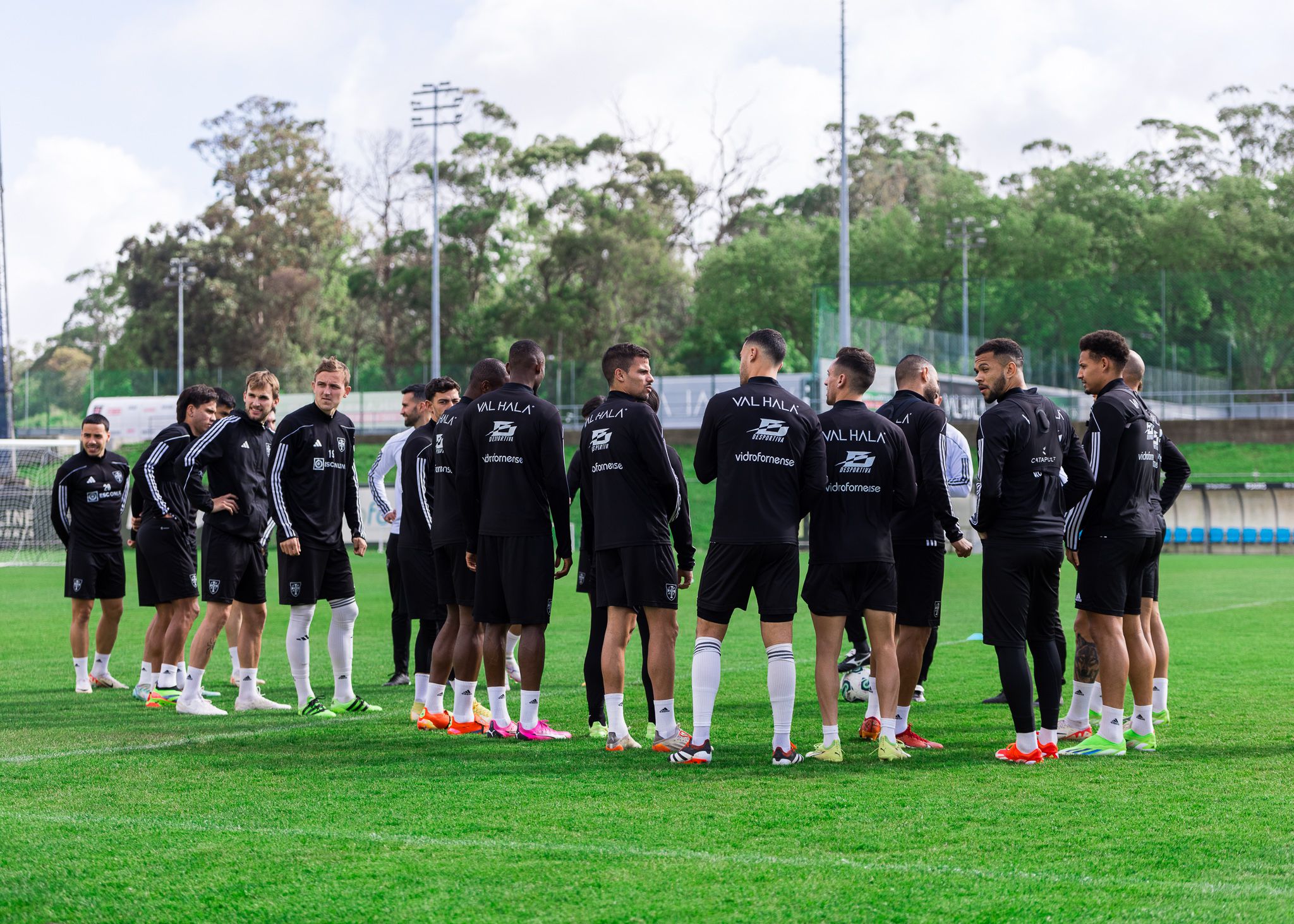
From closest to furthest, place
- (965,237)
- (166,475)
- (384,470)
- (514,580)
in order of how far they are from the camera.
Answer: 1. (514,580)
2. (166,475)
3. (384,470)
4. (965,237)

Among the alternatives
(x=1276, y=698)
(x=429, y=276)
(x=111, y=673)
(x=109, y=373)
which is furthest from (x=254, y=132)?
(x=1276, y=698)

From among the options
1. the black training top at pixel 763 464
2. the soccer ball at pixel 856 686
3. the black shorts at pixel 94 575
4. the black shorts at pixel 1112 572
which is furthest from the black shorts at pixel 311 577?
the black shorts at pixel 1112 572

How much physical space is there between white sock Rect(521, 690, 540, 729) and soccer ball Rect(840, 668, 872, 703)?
8.21 ft

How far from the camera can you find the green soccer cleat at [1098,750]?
727 centimetres

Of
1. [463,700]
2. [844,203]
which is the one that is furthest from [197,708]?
[844,203]

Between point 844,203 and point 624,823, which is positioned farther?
point 844,203

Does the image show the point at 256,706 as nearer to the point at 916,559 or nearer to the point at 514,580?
the point at 514,580

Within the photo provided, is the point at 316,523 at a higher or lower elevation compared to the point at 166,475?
lower

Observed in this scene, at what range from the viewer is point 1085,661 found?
26.7 feet

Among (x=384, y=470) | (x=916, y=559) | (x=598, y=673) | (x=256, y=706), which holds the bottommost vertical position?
(x=256, y=706)

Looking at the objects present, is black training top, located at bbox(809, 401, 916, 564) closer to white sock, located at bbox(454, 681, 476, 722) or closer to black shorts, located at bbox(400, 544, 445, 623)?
white sock, located at bbox(454, 681, 476, 722)

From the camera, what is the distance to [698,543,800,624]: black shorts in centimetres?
701

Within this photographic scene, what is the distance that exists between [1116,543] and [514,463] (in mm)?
3379

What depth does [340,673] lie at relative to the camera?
9.10 m
